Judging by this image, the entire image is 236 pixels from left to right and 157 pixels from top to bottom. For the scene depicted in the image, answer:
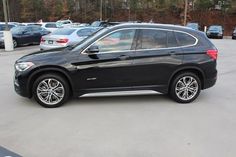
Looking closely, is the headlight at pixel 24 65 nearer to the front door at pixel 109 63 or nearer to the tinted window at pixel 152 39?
the front door at pixel 109 63

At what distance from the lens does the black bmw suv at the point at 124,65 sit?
661cm

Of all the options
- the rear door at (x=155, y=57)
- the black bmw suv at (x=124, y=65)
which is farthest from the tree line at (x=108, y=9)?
the rear door at (x=155, y=57)

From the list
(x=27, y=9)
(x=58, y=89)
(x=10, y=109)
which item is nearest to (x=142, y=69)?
(x=58, y=89)

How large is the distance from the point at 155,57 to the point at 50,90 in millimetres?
2293

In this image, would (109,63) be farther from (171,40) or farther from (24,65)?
(24,65)

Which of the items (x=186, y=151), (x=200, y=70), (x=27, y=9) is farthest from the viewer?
(x=27, y=9)

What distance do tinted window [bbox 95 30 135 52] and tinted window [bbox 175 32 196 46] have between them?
1.04 m

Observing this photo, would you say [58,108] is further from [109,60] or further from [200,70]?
[200,70]

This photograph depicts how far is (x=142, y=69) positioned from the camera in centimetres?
684

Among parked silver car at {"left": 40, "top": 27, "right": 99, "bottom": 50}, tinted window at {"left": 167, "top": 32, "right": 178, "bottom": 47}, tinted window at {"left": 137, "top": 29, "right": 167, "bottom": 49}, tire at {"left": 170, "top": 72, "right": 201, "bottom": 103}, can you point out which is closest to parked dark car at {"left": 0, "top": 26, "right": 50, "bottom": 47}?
parked silver car at {"left": 40, "top": 27, "right": 99, "bottom": 50}

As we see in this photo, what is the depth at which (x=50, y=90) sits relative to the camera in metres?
6.65

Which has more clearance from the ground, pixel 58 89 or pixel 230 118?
pixel 58 89

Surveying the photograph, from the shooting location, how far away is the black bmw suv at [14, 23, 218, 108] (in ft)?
21.7

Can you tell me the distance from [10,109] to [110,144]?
2.72 m
